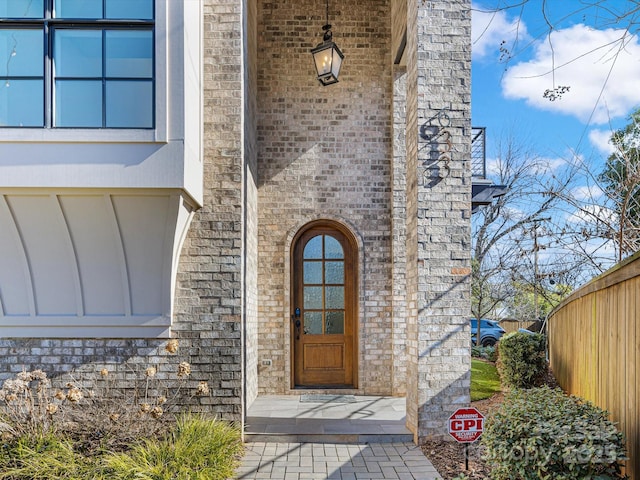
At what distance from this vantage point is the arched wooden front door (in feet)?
20.0

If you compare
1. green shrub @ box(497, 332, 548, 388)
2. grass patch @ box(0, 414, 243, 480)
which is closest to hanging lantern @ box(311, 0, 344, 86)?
grass patch @ box(0, 414, 243, 480)

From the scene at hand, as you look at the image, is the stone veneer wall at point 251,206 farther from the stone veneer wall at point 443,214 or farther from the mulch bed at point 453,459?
the mulch bed at point 453,459

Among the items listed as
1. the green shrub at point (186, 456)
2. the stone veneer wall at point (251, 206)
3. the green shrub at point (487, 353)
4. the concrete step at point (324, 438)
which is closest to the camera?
the green shrub at point (186, 456)

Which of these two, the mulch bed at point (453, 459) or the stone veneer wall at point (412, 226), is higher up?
the stone veneer wall at point (412, 226)

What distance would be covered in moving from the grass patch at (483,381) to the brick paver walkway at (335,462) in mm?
2194

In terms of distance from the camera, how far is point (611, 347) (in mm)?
3334

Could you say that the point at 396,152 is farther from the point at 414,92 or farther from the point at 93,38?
the point at 93,38

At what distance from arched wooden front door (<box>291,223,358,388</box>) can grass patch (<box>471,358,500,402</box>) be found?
174 centimetres

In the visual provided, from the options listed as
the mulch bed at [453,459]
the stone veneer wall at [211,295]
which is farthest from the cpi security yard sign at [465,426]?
the stone veneer wall at [211,295]

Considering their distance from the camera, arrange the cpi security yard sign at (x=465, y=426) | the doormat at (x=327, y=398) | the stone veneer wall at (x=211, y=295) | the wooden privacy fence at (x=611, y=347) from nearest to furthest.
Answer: the wooden privacy fence at (x=611, y=347) < the cpi security yard sign at (x=465, y=426) < the stone veneer wall at (x=211, y=295) < the doormat at (x=327, y=398)

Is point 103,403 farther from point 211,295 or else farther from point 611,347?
point 611,347

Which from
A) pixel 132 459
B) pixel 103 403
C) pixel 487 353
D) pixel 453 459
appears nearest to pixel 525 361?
pixel 453 459

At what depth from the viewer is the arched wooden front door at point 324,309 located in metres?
6.09

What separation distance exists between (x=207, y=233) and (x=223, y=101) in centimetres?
135
